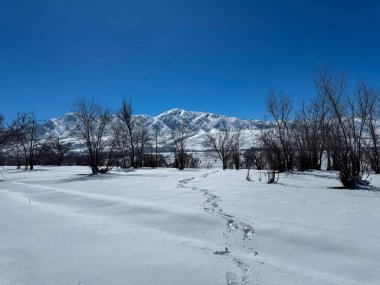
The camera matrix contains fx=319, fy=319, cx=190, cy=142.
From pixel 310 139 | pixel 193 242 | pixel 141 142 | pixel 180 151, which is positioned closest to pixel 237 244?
pixel 193 242

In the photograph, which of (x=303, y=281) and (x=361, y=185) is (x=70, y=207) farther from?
(x=361, y=185)

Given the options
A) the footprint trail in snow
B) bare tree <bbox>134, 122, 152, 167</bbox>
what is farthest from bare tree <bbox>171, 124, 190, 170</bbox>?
the footprint trail in snow

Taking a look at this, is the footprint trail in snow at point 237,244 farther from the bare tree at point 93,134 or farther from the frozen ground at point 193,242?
the bare tree at point 93,134

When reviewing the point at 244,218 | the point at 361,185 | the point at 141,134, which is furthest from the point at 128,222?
the point at 141,134

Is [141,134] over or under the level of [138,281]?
over

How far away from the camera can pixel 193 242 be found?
4.71 metres

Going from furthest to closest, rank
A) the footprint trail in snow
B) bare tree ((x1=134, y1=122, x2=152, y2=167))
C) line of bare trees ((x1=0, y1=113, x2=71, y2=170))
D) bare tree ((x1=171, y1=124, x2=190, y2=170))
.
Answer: bare tree ((x1=134, y1=122, x2=152, y2=167)) < bare tree ((x1=171, y1=124, x2=190, y2=170)) < line of bare trees ((x1=0, y1=113, x2=71, y2=170)) < the footprint trail in snow

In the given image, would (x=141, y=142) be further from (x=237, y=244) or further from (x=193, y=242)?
(x=237, y=244)

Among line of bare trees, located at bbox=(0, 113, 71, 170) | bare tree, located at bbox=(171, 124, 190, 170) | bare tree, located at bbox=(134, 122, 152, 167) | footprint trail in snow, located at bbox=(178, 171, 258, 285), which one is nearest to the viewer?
footprint trail in snow, located at bbox=(178, 171, 258, 285)

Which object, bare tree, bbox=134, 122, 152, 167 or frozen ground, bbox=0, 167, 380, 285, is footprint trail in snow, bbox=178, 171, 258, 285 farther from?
bare tree, bbox=134, 122, 152, 167

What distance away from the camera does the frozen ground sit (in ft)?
11.4

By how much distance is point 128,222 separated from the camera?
19.5ft

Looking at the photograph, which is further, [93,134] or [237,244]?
[93,134]

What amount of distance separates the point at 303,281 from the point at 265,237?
5.00 ft
